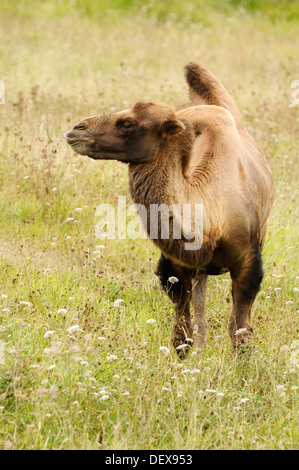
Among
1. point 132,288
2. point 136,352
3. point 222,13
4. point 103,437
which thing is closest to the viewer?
point 103,437

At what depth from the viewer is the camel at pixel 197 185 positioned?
4.91 metres

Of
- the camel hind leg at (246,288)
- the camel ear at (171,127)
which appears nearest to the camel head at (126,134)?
the camel ear at (171,127)

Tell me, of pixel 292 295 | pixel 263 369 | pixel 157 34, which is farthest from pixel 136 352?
pixel 157 34

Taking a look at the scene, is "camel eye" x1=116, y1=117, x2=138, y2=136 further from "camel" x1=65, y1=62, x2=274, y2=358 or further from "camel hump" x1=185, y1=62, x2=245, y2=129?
"camel hump" x1=185, y1=62, x2=245, y2=129

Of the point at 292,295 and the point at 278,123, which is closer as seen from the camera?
the point at 292,295

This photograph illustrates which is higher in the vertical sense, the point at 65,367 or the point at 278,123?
the point at 278,123

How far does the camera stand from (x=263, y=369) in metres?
5.21

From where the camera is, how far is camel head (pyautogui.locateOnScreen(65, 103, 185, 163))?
4.89 m

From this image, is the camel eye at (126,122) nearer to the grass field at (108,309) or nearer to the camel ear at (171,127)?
the camel ear at (171,127)

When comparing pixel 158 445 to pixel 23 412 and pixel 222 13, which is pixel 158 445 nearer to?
pixel 23 412

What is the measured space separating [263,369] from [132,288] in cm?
176

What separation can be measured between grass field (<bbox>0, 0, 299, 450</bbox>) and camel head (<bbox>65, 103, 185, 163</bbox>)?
734mm

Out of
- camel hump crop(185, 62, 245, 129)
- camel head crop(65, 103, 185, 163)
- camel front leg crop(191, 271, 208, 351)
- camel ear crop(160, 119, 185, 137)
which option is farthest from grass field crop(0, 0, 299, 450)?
camel hump crop(185, 62, 245, 129)

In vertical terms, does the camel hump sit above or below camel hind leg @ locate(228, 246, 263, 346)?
above
